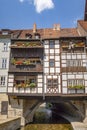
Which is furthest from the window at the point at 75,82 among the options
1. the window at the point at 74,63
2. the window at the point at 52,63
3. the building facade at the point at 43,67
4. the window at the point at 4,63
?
the window at the point at 4,63

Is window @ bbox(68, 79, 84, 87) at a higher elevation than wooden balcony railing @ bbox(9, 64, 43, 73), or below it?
below

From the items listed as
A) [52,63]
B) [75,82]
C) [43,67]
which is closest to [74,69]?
[75,82]

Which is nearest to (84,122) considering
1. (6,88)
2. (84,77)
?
(84,77)

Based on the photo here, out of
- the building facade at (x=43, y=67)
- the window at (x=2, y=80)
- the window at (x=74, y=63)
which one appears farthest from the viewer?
the window at (x=2, y=80)

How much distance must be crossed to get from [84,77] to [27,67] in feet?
21.8

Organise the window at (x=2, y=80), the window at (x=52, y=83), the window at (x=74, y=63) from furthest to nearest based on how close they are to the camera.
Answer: the window at (x=2, y=80) < the window at (x=74, y=63) < the window at (x=52, y=83)

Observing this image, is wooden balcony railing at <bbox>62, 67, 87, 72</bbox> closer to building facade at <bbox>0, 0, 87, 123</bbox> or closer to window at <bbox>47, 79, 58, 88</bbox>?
building facade at <bbox>0, 0, 87, 123</bbox>

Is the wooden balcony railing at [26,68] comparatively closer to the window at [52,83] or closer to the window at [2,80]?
the window at [52,83]

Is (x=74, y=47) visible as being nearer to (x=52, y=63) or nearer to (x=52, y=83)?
(x=52, y=63)

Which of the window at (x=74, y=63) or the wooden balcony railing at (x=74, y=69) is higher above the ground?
the window at (x=74, y=63)

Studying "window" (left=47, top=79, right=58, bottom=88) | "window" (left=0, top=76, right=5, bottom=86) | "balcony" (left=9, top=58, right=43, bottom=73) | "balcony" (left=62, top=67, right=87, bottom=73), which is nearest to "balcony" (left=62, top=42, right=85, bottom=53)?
"balcony" (left=62, top=67, right=87, bottom=73)

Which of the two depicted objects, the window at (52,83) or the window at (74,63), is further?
the window at (74,63)

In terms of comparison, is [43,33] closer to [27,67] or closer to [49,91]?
[27,67]

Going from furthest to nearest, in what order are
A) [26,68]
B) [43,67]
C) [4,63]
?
1. [4,63]
2. [43,67]
3. [26,68]
